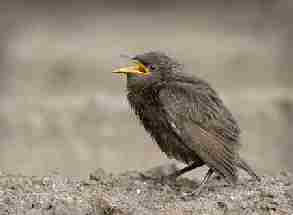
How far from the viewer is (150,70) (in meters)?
11.6

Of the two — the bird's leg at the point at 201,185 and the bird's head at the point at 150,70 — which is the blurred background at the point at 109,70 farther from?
the bird's leg at the point at 201,185

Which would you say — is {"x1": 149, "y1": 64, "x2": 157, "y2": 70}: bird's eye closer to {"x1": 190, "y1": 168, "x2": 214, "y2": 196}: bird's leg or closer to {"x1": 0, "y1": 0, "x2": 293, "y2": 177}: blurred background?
{"x1": 190, "y1": 168, "x2": 214, "y2": 196}: bird's leg

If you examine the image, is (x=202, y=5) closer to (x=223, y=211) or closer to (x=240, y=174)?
(x=240, y=174)

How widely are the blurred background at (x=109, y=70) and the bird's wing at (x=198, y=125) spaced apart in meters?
6.74

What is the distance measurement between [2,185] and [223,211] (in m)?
1.82

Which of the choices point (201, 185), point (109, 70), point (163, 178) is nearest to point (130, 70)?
point (163, 178)

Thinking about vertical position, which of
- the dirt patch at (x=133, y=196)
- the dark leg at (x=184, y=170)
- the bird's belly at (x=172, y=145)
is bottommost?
the dirt patch at (x=133, y=196)

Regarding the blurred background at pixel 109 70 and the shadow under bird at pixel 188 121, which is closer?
the shadow under bird at pixel 188 121

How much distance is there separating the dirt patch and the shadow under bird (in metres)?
0.20

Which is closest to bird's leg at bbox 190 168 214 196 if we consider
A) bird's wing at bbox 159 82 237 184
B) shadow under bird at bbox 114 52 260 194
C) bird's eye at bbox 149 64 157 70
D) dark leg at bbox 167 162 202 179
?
shadow under bird at bbox 114 52 260 194

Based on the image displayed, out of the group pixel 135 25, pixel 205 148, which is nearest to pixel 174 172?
pixel 205 148

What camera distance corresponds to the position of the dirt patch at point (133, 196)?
10102 millimetres

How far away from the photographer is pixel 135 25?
18125 millimetres

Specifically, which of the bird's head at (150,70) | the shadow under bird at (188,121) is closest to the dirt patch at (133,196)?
the shadow under bird at (188,121)
